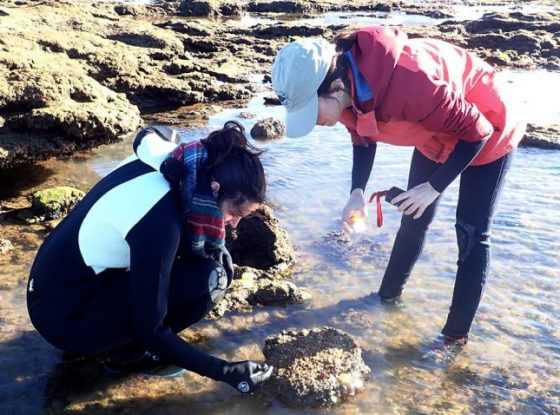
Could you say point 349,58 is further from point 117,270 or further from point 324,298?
point 324,298

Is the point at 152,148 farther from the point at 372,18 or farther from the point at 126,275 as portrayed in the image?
the point at 372,18

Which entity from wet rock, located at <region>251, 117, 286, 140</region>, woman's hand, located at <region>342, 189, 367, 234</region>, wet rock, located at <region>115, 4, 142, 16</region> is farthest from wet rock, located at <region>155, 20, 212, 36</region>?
woman's hand, located at <region>342, 189, 367, 234</region>

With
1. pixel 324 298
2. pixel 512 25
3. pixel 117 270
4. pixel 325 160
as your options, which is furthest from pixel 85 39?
pixel 512 25

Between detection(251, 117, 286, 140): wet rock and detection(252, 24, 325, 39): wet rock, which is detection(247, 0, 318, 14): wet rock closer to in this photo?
detection(252, 24, 325, 39): wet rock

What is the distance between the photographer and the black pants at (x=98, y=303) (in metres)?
2.83

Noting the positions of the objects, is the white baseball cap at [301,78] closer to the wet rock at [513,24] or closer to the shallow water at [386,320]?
the shallow water at [386,320]

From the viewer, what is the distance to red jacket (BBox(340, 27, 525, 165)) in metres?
2.78

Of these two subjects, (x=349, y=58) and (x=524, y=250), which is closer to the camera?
(x=349, y=58)

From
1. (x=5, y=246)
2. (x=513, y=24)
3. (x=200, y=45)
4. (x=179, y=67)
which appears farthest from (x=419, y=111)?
(x=513, y=24)

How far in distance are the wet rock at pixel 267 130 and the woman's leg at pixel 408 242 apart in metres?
3.95

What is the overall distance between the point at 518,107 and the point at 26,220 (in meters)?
3.52

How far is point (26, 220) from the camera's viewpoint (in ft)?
15.8

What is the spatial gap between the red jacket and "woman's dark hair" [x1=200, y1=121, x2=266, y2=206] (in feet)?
2.04

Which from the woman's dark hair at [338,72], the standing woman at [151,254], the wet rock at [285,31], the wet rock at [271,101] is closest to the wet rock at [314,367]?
the standing woman at [151,254]
